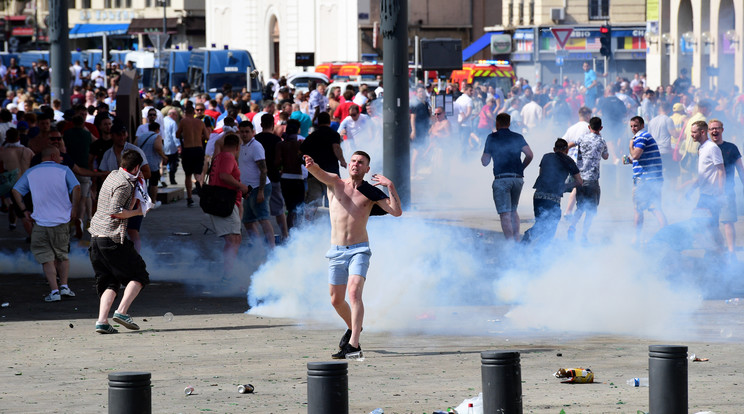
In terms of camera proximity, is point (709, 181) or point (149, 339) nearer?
point (149, 339)

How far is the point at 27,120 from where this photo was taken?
17750 millimetres

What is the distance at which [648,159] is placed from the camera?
14.2 meters

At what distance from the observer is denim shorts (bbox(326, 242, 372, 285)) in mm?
8805

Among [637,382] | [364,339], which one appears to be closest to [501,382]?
[637,382]

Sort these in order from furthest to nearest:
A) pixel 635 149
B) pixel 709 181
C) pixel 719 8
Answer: pixel 719 8
pixel 635 149
pixel 709 181

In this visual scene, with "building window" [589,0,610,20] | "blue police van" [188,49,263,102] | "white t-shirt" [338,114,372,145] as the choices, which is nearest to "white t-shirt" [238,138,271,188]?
"white t-shirt" [338,114,372,145]

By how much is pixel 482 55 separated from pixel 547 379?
162 feet

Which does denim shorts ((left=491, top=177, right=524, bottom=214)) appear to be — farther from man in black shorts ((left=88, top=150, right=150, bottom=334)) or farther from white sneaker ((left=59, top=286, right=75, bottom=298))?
man in black shorts ((left=88, top=150, right=150, bottom=334))

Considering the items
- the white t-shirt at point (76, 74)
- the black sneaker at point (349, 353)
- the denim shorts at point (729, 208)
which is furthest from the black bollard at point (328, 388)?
the white t-shirt at point (76, 74)

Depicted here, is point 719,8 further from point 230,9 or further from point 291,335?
point 230,9

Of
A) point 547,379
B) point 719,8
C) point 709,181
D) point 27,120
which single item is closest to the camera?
point 547,379

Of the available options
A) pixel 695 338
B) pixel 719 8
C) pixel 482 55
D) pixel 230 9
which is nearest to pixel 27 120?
pixel 695 338

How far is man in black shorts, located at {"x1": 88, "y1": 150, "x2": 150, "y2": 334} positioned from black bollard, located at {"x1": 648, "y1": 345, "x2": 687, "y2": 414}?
4.82 m

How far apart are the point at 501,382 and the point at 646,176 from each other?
8.51 m
